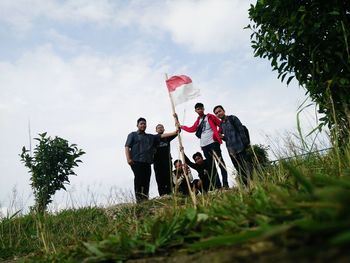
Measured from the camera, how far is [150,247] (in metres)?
1.75

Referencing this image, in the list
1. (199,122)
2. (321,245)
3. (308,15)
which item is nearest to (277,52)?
(308,15)

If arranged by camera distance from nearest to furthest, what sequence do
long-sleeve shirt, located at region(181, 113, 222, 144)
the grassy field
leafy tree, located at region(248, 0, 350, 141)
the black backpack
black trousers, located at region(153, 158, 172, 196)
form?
1. the grassy field
2. leafy tree, located at region(248, 0, 350, 141)
3. the black backpack
4. long-sleeve shirt, located at region(181, 113, 222, 144)
5. black trousers, located at region(153, 158, 172, 196)

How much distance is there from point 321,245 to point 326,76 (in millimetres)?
4085

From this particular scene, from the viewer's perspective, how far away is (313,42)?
4594 millimetres

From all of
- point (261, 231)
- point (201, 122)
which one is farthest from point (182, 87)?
point (261, 231)

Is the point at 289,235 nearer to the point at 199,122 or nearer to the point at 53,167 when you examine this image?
the point at 199,122

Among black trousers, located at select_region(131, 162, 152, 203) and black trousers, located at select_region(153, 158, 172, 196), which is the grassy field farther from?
black trousers, located at select_region(153, 158, 172, 196)

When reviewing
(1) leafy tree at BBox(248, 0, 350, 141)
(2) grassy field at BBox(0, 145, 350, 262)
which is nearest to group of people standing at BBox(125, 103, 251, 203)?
(1) leafy tree at BBox(248, 0, 350, 141)

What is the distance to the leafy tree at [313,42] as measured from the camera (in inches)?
172

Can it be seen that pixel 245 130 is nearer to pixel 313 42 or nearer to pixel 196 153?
pixel 196 153

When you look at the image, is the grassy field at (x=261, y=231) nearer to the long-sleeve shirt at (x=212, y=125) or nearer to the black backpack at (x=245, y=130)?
the black backpack at (x=245, y=130)

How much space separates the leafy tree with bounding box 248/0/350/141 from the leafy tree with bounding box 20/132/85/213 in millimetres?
5800

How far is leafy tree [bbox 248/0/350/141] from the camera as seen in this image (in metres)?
4.37

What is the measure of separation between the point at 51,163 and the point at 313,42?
21.9ft
